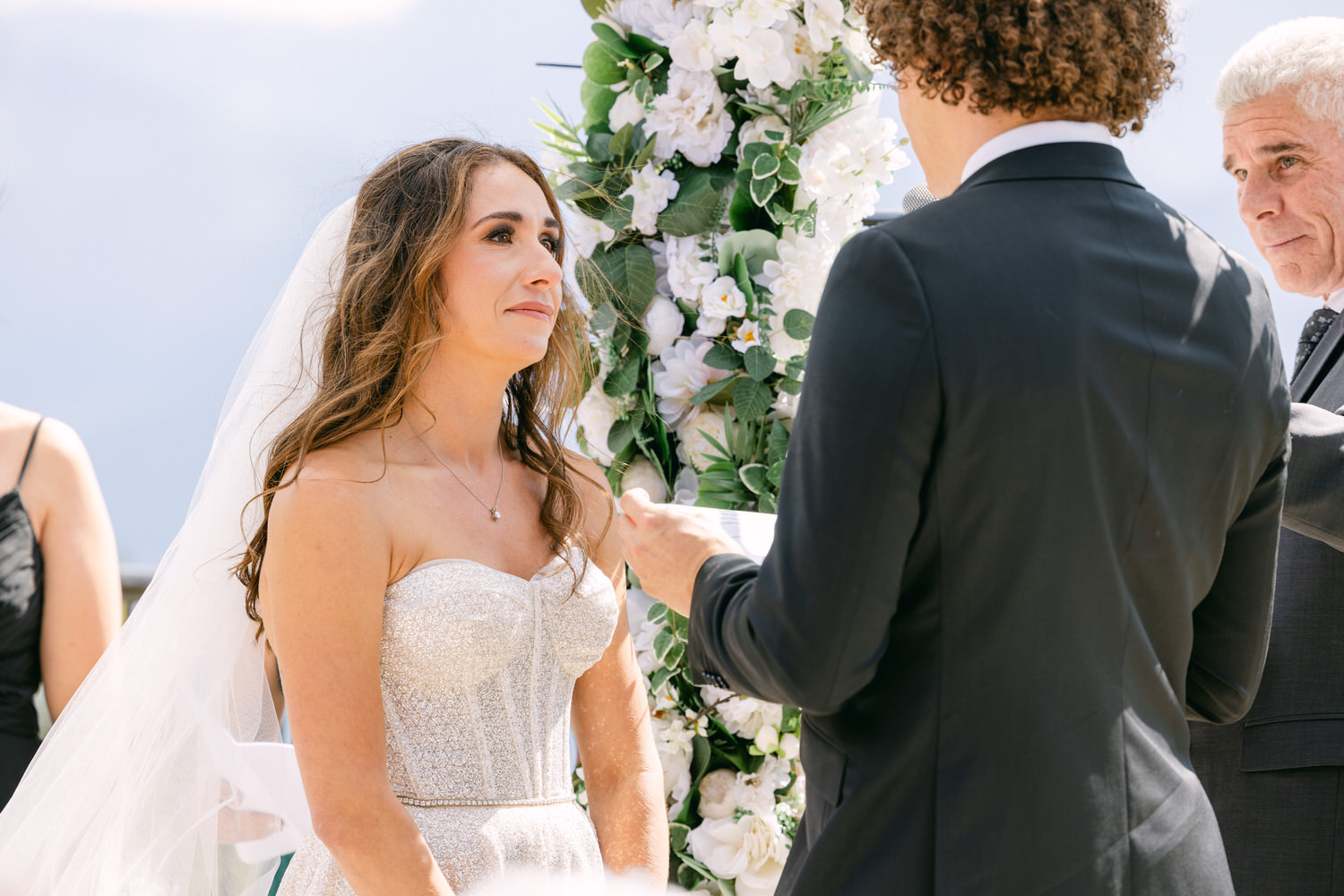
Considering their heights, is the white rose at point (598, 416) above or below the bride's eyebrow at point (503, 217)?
below

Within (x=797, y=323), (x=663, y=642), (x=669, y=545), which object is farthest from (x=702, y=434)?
(x=669, y=545)

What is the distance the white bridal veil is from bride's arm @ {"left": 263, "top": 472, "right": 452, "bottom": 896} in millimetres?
334

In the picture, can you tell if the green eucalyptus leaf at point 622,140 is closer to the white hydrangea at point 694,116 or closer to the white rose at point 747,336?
the white hydrangea at point 694,116

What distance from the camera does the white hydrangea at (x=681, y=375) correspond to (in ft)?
7.78

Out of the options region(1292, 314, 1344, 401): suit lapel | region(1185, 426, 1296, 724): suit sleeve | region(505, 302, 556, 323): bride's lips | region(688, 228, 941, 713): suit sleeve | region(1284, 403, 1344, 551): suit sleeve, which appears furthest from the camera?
region(505, 302, 556, 323): bride's lips

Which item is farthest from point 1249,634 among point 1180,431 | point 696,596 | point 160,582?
point 160,582

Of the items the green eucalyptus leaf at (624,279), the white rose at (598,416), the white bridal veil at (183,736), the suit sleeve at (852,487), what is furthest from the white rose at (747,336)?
the suit sleeve at (852,487)

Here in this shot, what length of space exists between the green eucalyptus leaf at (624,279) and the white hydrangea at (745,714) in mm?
851

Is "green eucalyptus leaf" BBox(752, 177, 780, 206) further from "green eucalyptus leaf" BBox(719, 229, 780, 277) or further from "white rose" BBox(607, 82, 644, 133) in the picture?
"white rose" BBox(607, 82, 644, 133)

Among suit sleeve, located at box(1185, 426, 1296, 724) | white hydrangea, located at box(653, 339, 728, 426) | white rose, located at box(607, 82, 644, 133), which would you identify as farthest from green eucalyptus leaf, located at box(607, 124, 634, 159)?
suit sleeve, located at box(1185, 426, 1296, 724)

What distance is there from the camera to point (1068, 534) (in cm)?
109

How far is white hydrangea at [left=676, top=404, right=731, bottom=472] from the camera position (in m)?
2.40

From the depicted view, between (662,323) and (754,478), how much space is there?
1.29 ft

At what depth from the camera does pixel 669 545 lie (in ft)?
4.33
